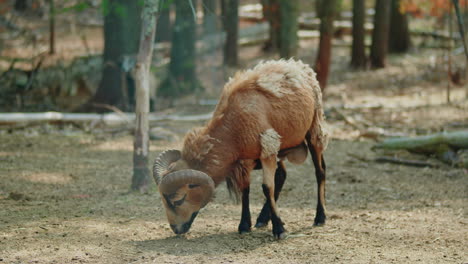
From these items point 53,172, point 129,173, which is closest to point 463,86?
point 129,173

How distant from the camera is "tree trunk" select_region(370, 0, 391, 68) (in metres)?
19.2

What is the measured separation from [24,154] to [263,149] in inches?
242

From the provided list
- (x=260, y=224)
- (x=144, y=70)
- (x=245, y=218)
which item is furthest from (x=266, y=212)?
(x=144, y=70)

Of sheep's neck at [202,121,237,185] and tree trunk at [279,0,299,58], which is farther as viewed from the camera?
tree trunk at [279,0,299,58]

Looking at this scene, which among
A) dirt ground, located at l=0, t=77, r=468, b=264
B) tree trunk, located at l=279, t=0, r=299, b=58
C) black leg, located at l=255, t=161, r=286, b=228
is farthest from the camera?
tree trunk, located at l=279, t=0, r=299, b=58

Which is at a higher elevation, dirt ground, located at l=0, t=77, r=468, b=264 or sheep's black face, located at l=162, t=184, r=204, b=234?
sheep's black face, located at l=162, t=184, r=204, b=234

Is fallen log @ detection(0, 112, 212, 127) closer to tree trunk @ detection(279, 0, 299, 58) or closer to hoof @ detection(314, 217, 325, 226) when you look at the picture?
tree trunk @ detection(279, 0, 299, 58)

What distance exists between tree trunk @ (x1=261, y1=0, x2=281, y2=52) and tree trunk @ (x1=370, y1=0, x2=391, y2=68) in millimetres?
3993

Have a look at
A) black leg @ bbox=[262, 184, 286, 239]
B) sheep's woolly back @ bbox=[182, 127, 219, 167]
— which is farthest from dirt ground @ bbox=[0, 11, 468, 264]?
sheep's woolly back @ bbox=[182, 127, 219, 167]

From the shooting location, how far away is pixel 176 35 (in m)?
18.9

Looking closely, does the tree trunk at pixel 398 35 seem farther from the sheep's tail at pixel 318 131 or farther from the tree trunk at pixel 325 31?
the sheep's tail at pixel 318 131

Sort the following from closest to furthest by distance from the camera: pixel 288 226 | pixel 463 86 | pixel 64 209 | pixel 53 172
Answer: pixel 288 226
pixel 64 209
pixel 53 172
pixel 463 86

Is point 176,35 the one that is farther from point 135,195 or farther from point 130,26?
point 135,195

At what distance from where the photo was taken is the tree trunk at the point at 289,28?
16.2 meters
